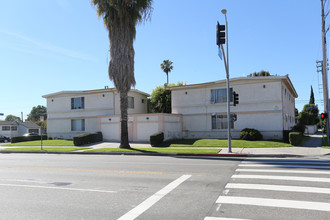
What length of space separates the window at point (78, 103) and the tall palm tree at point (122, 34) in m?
13.0

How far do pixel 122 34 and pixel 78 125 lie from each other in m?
16.1

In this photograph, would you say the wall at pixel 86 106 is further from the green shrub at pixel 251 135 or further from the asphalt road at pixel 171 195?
the asphalt road at pixel 171 195

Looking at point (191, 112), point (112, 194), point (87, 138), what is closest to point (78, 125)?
point (87, 138)

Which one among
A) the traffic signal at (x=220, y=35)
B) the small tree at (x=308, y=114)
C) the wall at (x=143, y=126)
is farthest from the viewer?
the small tree at (x=308, y=114)

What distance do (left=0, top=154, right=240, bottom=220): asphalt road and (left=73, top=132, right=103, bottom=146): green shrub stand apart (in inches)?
602

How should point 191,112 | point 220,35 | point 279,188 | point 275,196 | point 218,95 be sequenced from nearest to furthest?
point 275,196 < point 279,188 < point 220,35 < point 218,95 < point 191,112

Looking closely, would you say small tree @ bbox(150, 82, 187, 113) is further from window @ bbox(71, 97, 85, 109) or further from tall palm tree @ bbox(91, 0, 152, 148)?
tall palm tree @ bbox(91, 0, 152, 148)

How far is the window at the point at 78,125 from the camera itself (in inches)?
1273

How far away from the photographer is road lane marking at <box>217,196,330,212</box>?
531 cm

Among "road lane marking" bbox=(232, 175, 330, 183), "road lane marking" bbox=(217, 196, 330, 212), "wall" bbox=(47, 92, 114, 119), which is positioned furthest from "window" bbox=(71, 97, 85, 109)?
"road lane marking" bbox=(217, 196, 330, 212)

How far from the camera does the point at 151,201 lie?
19.4ft

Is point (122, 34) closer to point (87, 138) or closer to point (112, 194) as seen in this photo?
point (87, 138)

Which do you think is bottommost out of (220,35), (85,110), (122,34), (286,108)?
(286,108)

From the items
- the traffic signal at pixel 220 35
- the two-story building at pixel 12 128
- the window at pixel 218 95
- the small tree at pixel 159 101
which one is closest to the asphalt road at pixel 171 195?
the traffic signal at pixel 220 35
